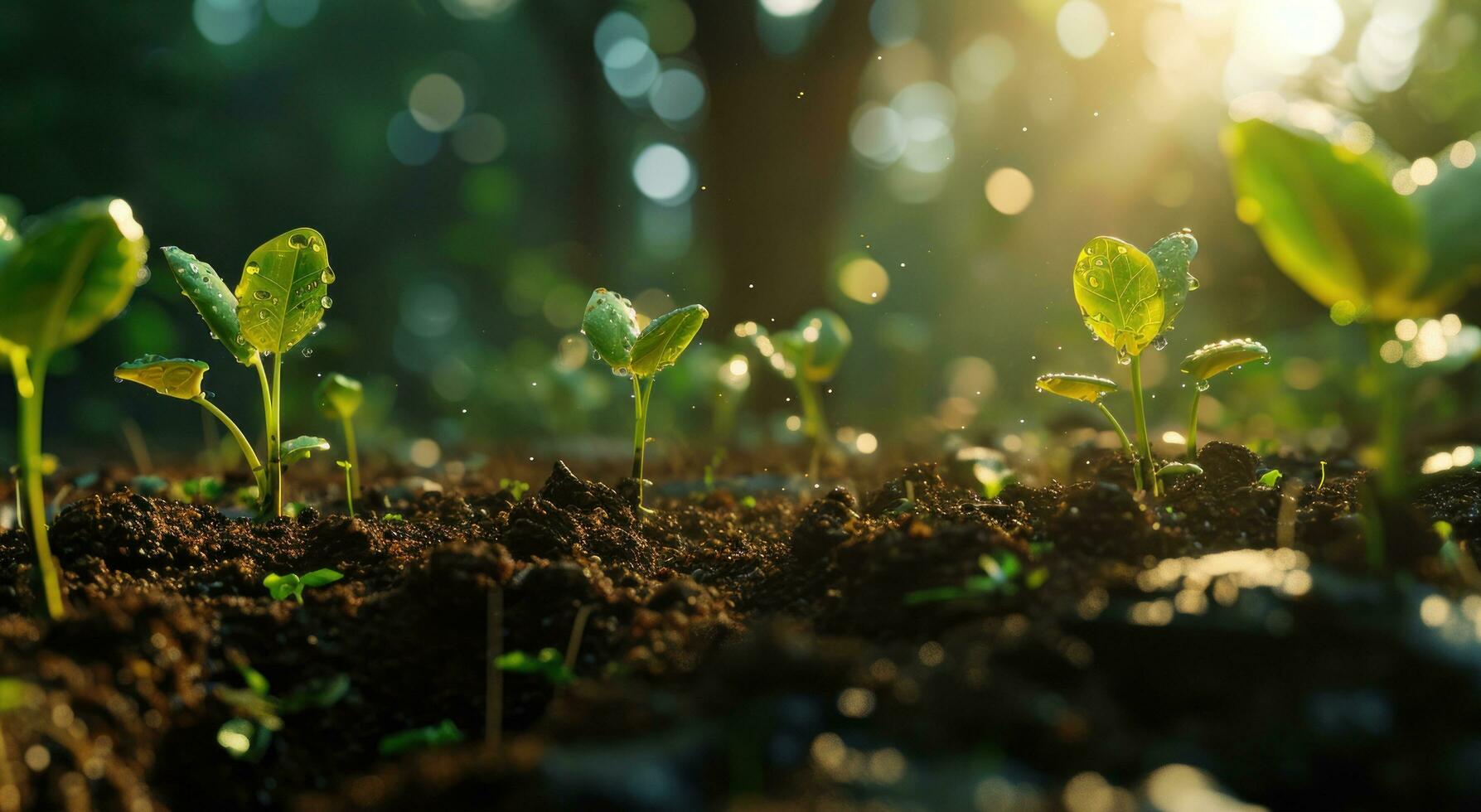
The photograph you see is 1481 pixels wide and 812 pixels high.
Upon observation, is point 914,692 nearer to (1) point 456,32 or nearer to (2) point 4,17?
(2) point 4,17

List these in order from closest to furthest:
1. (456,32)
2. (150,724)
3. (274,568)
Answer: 1. (150,724)
2. (274,568)
3. (456,32)

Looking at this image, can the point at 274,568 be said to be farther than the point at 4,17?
No

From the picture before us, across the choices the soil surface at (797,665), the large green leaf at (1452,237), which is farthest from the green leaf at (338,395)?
the large green leaf at (1452,237)

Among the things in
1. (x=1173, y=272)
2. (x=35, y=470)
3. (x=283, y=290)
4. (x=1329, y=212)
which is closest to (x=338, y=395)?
(x=283, y=290)

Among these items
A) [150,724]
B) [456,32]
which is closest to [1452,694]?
[150,724]

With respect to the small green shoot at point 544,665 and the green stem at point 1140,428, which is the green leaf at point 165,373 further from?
the green stem at point 1140,428

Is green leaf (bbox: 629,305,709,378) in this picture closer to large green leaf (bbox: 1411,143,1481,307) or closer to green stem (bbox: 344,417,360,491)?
green stem (bbox: 344,417,360,491)
